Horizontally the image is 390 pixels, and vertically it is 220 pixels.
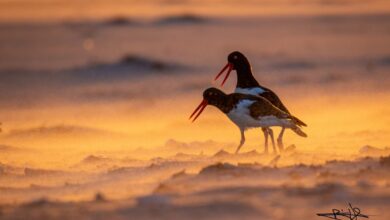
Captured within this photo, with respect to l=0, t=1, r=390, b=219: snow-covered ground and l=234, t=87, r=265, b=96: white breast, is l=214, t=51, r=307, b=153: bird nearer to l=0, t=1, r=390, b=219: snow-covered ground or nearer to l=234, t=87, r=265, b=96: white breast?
l=234, t=87, r=265, b=96: white breast

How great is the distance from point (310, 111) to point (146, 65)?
8.41 metres

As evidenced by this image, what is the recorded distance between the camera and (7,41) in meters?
33.3

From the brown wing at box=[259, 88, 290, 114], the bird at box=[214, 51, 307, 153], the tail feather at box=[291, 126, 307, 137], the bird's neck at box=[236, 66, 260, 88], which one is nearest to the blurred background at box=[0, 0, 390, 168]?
the tail feather at box=[291, 126, 307, 137]

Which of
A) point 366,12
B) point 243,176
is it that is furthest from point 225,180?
point 366,12

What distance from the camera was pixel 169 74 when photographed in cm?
2517

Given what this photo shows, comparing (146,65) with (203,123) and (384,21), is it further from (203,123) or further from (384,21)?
(384,21)

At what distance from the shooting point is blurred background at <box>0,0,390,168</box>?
14.6m

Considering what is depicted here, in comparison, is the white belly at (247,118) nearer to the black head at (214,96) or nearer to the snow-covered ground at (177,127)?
the black head at (214,96)

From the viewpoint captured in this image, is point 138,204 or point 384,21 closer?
point 138,204

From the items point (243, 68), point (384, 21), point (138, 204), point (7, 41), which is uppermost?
point (384, 21)

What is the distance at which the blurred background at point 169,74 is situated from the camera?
1461cm
